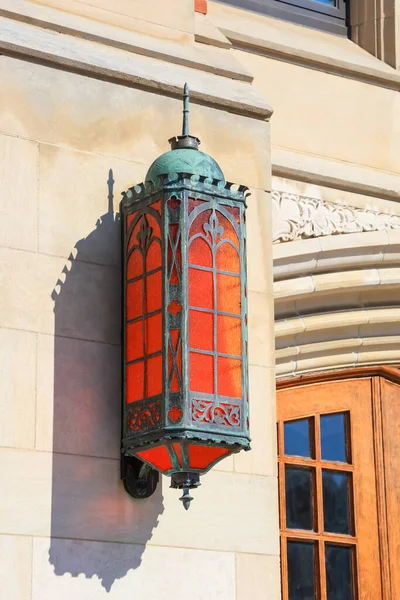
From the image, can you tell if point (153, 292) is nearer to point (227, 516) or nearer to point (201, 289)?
point (201, 289)

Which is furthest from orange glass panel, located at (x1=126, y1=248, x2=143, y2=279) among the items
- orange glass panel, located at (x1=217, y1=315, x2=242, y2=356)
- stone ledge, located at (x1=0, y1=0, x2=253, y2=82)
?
stone ledge, located at (x1=0, y1=0, x2=253, y2=82)

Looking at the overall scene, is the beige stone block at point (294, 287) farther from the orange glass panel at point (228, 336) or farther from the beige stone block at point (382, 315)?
the orange glass panel at point (228, 336)

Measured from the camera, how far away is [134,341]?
15.3 ft

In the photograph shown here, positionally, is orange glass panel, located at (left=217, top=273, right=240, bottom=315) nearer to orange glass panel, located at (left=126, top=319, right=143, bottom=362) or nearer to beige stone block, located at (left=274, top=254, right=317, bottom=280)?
orange glass panel, located at (left=126, top=319, right=143, bottom=362)

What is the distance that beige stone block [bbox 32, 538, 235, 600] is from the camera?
14.5 feet

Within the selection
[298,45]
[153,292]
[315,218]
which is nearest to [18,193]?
[153,292]

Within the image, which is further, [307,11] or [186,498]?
[307,11]

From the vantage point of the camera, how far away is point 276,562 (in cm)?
484

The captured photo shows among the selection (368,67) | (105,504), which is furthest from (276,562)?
(368,67)

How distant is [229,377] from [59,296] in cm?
61

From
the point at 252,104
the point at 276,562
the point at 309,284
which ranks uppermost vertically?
the point at 252,104

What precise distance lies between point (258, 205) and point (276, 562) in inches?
48.9

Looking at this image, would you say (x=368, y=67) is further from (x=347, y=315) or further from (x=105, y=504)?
(x=105, y=504)

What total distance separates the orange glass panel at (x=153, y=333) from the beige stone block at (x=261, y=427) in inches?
20.6
